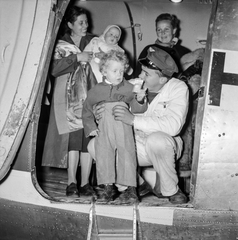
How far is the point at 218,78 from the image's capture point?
2283 mm

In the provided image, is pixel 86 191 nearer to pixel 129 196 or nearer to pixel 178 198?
pixel 129 196

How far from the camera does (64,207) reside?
2.42 m

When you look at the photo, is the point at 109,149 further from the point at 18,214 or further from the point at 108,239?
the point at 18,214

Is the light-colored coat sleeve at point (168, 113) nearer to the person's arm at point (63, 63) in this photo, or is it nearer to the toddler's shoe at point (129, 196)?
the toddler's shoe at point (129, 196)

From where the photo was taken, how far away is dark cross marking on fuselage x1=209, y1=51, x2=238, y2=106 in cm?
227

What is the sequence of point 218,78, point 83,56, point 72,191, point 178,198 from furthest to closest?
point 83,56
point 72,191
point 178,198
point 218,78

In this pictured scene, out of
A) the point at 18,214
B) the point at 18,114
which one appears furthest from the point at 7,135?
the point at 18,214

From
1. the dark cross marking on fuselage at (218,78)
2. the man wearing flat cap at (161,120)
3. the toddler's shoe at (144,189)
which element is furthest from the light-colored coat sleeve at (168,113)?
the toddler's shoe at (144,189)

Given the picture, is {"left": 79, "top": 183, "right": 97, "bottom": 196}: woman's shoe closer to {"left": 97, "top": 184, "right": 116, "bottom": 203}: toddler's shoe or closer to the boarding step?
{"left": 97, "top": 184, "right": 116, "bottom": 203}: toddler's shoe

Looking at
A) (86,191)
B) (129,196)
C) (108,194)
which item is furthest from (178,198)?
(86,191)

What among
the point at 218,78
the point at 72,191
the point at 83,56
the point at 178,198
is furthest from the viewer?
the point at 83,56

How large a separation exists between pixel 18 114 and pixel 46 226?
848mm

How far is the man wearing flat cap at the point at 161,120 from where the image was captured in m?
2.41

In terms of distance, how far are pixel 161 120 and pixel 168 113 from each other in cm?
8
